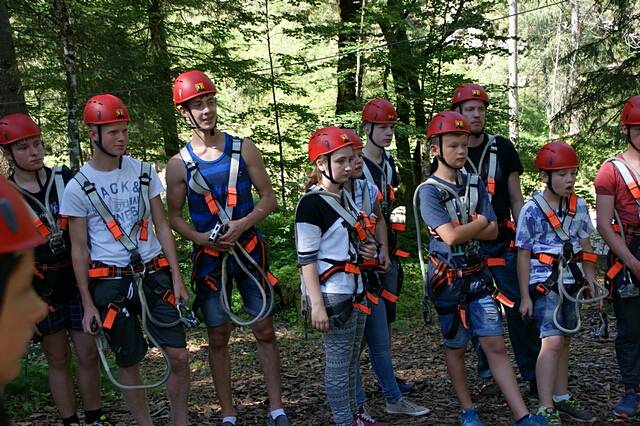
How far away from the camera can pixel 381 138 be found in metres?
5.60

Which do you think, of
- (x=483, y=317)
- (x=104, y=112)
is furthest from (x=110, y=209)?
(x=483, y=317)

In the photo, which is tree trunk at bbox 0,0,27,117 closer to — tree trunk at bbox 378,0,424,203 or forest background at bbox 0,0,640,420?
forest background at bbox 0,0,640,420

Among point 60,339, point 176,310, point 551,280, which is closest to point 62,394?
point 60,339

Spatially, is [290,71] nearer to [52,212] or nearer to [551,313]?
[52,212]

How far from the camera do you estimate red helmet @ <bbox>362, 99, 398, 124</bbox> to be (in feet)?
18.3

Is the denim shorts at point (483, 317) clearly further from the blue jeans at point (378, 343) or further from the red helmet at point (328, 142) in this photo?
the red helmet at point (328, 142)

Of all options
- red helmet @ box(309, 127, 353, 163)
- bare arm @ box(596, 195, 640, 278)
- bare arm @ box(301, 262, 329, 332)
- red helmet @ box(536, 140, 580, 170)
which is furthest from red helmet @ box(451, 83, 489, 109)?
bare arm @ box(301, 262, 329, 332)

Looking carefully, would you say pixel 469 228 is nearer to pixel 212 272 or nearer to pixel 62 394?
pixel 212 272

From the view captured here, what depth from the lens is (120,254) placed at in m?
4.45

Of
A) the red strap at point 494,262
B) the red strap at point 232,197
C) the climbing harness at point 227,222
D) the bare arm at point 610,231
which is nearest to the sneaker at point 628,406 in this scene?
the bare arm at point 610,231

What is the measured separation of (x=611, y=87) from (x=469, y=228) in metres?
6.34

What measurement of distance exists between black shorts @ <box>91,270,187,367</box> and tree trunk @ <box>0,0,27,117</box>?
3.03 m

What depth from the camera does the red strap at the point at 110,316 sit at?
4.38m

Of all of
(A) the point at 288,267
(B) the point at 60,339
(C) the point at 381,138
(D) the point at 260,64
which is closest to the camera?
(B) the point at 60,339
